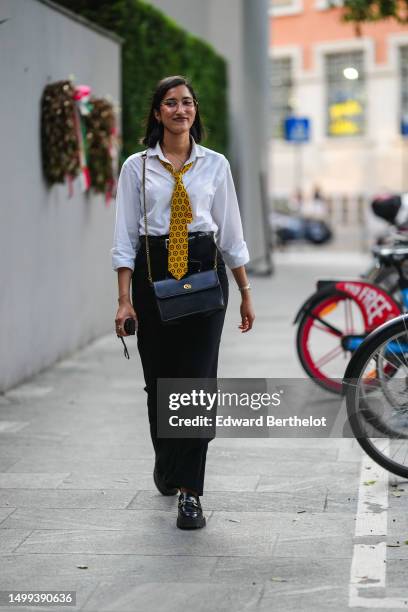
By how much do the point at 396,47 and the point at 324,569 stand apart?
42892mm

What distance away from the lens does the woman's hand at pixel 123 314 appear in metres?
5.07

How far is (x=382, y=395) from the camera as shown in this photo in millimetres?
5684

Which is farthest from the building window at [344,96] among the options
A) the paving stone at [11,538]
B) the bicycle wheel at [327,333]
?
the paving stone at [11,538]

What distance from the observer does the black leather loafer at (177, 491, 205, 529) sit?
509 cm

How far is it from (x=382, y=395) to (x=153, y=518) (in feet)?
4.09

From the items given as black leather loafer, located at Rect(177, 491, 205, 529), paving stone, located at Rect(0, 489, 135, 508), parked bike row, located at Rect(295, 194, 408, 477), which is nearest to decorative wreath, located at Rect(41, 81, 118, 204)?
parked bike row, located at Rect(295, 194, 408, 477)

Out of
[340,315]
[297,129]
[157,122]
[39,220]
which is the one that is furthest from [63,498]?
[297,129]

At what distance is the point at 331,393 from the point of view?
26.7 feet

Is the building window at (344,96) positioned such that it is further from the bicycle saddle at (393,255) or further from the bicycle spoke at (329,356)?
the bicycle spoke at (329,356)

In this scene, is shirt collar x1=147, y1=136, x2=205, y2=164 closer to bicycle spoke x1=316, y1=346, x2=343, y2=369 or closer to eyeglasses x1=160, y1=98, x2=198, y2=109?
eyeglasses x1=160, y1=98, x2=198, y2=109

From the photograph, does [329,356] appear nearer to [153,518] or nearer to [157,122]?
[153,518]

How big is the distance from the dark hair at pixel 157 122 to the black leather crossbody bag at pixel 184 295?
203 mm

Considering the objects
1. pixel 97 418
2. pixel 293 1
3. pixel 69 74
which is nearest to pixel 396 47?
pixel 293 1

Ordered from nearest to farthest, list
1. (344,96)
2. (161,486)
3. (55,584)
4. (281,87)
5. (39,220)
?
(55,584)
(161,486)
(39,220)
(344,96)
(281,87)
